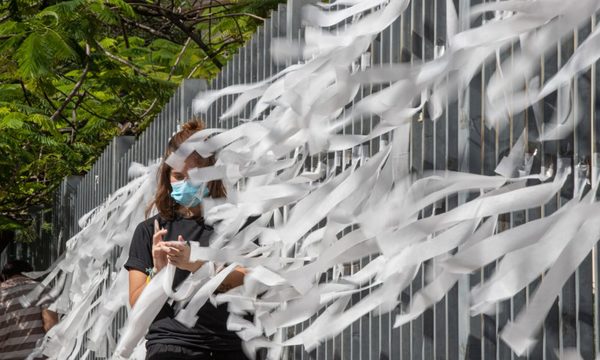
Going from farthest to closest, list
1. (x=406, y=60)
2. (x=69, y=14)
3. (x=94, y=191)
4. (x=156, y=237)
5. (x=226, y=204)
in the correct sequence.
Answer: (x=94, y=191) < (x=69, y=14) < (x=156, y=237) < (x=406, y=60) < (x=226, y=204)

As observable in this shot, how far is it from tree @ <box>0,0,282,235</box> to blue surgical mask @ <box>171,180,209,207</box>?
290cm

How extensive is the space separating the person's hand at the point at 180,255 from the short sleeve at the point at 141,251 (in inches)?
25.5

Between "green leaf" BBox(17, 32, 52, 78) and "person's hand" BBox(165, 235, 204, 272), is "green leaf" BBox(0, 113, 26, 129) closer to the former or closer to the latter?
"green leaf" BBox(17, 32, 52, 78)

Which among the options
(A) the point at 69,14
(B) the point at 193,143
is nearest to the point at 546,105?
(B) the point at 193,143

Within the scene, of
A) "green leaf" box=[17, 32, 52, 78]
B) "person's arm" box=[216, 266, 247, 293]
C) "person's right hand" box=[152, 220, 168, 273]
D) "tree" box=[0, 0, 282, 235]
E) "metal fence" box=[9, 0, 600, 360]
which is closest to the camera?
"metal fence" box=[9, 0, 600, 360]

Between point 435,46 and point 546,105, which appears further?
point 435,46

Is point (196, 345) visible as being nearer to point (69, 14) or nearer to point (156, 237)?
point (156, 237)

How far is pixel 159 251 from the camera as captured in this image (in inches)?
186

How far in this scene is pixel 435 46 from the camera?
11.0 feet

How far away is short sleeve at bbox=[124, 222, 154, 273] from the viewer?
512 centimetres

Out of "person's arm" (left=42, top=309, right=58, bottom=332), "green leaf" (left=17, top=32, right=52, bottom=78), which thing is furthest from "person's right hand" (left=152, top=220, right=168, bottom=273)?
"person's arm" (left=42, top=309, right=58, bottom=332)

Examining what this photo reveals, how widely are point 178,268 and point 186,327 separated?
26 cm

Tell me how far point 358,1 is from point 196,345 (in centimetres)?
232

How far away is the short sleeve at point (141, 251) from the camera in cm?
512
